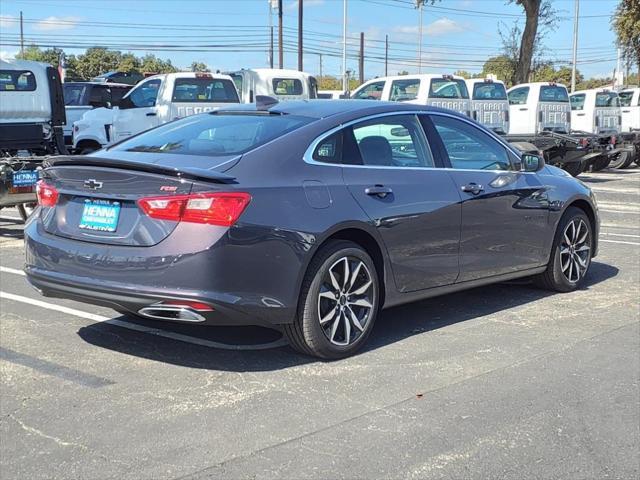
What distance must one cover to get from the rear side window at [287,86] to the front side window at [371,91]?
1434 mm

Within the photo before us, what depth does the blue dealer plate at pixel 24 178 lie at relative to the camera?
30.2 feet

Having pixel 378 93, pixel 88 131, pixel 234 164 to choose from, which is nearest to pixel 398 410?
pixel 234 164

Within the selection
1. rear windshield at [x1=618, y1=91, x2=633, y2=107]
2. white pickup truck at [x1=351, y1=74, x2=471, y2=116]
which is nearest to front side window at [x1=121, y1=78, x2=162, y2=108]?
white pickup truck at [x1=351, y1=74, x2=471, y2=116]

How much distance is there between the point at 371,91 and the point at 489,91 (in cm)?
339

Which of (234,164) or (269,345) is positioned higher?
(234,164)

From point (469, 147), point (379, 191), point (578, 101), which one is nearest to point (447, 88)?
point (578, 101)

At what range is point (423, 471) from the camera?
3.29 m

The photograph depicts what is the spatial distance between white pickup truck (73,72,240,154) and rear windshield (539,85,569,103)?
9.78 m

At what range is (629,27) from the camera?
31.1 m

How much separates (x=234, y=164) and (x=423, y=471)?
2054 mm

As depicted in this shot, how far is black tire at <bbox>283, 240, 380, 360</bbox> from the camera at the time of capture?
14.8ft

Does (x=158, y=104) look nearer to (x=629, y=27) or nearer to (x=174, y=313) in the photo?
(x=174, y=313)

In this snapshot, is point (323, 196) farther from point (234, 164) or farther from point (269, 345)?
point (269, 345)

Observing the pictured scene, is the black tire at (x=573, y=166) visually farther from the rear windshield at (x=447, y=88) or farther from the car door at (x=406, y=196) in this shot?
the car door at (x=406, y=196)
